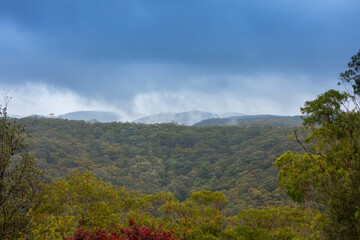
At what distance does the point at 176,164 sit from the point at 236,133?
26.0 metres

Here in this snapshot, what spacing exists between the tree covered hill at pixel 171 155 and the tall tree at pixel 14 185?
38.7 metres

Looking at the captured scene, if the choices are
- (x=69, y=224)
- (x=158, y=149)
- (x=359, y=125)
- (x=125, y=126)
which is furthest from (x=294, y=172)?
(x=125, y=126)

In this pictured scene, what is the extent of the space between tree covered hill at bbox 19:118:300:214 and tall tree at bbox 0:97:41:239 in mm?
38695

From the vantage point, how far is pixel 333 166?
28.0 feet

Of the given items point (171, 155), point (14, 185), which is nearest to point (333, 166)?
point (14, 185)

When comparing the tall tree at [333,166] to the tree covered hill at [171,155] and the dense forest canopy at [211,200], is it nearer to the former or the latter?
the dense forest canopy at [211,200]

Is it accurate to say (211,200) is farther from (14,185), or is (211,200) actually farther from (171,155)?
(171,155)

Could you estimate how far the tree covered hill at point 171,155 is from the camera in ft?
195

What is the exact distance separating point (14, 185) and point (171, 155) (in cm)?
8304

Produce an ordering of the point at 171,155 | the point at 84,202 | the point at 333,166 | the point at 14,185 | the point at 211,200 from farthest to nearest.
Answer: the point at 171,155 → the point at 211,200 → the point at 84,202 → the point at 333,166 → the point at 14,185

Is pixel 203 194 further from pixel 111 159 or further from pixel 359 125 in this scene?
pixel 111 159

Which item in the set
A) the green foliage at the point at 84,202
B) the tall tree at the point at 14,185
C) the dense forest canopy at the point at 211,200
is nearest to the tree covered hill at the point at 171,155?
the dense forest canopy at the point at 211,200

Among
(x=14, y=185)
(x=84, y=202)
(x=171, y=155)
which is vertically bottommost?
(x=171, y=155)

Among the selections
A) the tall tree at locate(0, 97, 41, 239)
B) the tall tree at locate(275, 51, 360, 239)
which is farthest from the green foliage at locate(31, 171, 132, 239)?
the tall tree at locate(275, 51, 360, 239)
